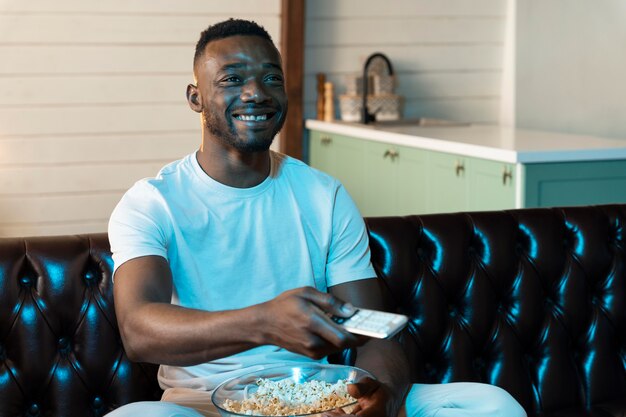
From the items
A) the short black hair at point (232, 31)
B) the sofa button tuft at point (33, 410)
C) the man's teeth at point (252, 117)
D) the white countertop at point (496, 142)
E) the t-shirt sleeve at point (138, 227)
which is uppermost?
the short black hair at point (232, 31)

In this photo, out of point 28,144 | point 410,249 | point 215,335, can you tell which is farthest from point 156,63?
point 215,335

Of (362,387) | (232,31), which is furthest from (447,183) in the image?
(362,387)

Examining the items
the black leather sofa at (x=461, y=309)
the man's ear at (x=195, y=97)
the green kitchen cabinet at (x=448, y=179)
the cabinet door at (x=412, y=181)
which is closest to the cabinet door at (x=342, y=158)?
the green kitchen cabinet at (x=448, y=179)

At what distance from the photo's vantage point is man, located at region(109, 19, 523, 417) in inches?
66.6

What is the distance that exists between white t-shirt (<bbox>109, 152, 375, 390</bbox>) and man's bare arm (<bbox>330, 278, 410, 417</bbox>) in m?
0.02

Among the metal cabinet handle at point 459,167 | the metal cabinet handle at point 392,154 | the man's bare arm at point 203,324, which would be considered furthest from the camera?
the metal cabinet handle at point 392,154

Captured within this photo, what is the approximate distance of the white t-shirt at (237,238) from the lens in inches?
71.2

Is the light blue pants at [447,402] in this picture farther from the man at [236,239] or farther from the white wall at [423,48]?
the white wall at [423,48]

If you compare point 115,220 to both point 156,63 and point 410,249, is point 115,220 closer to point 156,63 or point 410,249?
point 410,249

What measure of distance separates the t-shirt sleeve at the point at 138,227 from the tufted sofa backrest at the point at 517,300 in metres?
0.59

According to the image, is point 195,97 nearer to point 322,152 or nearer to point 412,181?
point 412,181

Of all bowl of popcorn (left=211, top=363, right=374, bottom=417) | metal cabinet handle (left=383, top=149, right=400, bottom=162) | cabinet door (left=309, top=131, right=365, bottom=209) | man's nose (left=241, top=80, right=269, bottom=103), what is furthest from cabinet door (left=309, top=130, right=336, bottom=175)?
bowl of popcorn (left=211, top=363, right=374, bottom=417)

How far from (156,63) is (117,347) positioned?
3489 mm

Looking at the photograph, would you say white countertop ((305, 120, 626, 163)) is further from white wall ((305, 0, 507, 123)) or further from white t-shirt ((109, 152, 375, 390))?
white t-shirt ((109, 152, 375, 390))
